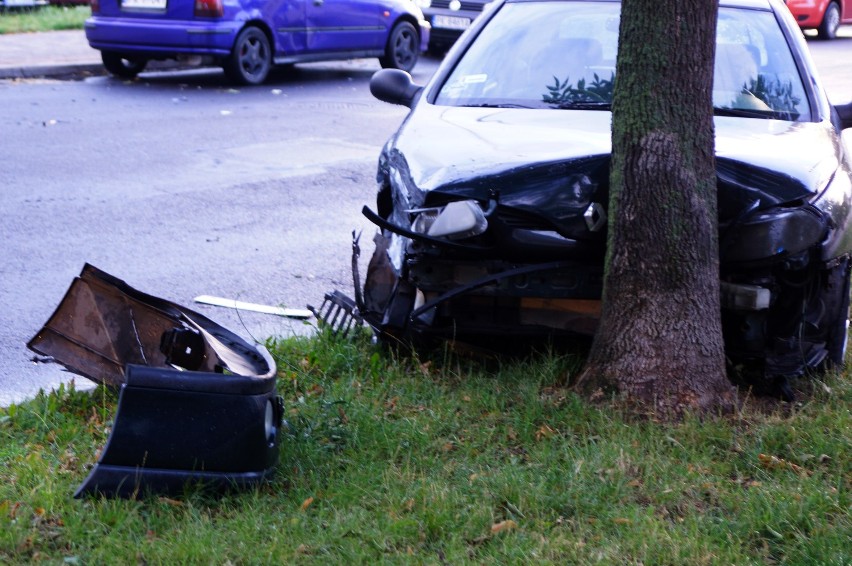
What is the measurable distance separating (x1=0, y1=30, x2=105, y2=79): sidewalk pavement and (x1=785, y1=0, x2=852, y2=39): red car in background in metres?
14.6

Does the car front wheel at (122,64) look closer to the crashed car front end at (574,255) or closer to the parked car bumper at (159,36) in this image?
the parked car bumper at (159,36)

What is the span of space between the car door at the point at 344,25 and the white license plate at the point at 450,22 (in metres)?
2.76

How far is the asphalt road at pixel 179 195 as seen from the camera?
19.2 ft

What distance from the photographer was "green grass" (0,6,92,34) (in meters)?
17.6

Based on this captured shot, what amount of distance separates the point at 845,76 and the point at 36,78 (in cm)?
1189

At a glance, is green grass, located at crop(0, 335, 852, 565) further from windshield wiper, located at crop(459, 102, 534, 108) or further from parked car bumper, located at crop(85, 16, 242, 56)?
parked car bumper, located at crop(85, 16, 242, 56)

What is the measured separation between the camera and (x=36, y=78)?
44.0 feet

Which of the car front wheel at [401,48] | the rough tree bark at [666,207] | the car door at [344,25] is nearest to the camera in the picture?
the rough tree bark at [666,207]

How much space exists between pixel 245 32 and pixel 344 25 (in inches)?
72.3

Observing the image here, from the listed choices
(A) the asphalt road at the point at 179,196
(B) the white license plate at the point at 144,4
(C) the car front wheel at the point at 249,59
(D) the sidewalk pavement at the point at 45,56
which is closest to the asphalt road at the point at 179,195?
(A) the asphalt road at the point at 179,196

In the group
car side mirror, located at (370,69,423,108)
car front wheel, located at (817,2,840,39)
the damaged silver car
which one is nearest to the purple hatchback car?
car side mirror, located at (370,69,423,108)

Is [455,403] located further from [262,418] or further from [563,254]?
[262,418]

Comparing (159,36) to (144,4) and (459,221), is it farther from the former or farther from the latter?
(459,221)

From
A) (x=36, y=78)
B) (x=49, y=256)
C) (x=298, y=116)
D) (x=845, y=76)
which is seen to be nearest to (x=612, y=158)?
(x=49, y=256)
